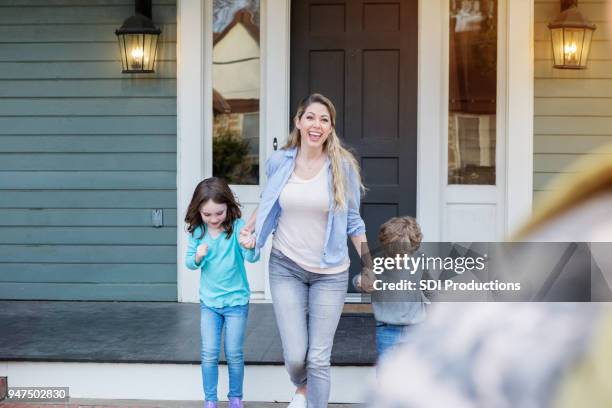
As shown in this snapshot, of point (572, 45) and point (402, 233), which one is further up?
point (572, 45)

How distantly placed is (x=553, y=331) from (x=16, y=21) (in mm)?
5970

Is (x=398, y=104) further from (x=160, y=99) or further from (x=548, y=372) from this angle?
(x=548, y=372)

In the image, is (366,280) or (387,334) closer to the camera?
(366,280)

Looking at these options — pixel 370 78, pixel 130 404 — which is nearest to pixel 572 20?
pixel 370 78

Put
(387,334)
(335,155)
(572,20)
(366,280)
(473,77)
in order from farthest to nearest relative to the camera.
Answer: (473,77) < (572,20) < (387,334) < (335,155) < (366,280)

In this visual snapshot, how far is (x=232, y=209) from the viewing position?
3.79 metres

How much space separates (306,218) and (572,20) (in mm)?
3033

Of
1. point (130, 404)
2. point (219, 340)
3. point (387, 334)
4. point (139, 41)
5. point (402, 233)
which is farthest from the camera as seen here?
point (139, 41)

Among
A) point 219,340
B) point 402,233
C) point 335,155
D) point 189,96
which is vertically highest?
point 189,96

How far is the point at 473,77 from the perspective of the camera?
228 inches

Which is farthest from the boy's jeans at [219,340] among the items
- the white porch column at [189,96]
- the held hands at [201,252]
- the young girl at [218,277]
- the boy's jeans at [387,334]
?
the white porch column at [189,96]

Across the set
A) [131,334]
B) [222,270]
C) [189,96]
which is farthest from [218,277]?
[189,96]

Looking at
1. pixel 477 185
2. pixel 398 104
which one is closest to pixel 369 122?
pixel 398 104

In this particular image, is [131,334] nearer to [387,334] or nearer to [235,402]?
[235,402]
